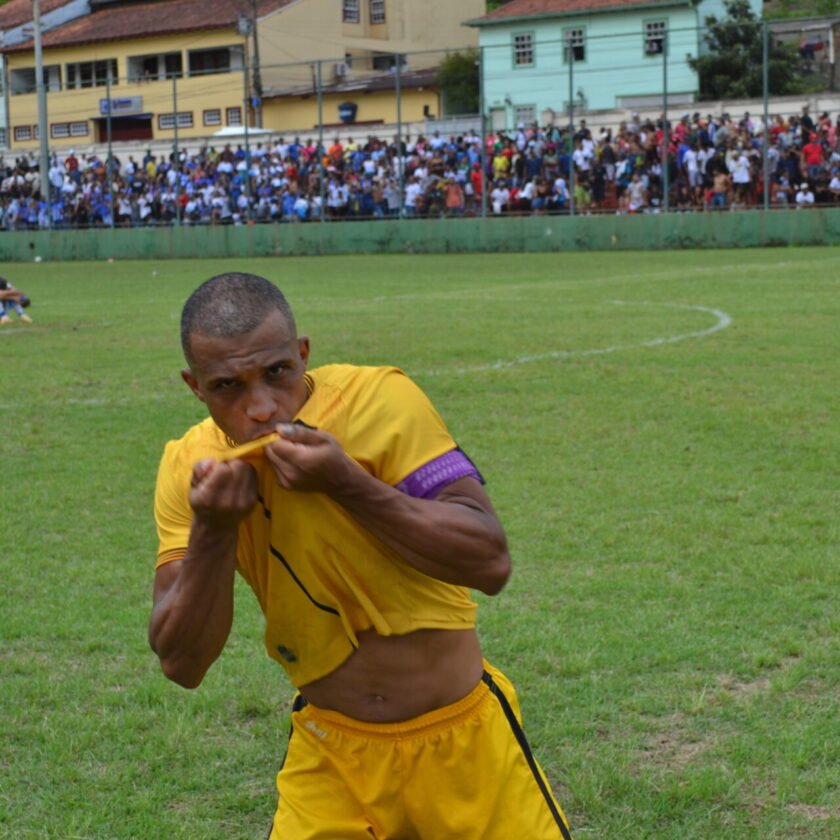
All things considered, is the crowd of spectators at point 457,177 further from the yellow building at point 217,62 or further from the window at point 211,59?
the window at point 211,59

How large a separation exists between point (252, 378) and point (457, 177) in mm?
33973

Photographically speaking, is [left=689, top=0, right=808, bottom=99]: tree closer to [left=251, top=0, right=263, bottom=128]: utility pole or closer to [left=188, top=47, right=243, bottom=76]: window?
[left=251, top=0, right=263, bottom=128]: utility pole

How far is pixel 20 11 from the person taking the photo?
263 feet

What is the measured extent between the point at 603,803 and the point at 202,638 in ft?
5.66

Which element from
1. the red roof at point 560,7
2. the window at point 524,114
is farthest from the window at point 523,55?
the red roof at point 560,7

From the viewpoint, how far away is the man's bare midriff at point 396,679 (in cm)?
264

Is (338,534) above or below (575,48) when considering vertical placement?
below

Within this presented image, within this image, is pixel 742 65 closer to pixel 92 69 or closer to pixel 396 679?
pixel 92 69

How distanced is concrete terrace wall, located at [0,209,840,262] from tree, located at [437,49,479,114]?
19894 millimetres

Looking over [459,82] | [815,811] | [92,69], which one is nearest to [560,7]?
[459,82]

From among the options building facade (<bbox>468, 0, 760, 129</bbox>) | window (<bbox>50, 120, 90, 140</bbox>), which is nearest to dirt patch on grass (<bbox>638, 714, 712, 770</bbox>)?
building facade (<bbox>468, 0, 760, 129</bbox>)

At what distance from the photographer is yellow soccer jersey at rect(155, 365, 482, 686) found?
8.17ft

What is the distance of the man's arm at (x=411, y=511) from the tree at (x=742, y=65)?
3679cm

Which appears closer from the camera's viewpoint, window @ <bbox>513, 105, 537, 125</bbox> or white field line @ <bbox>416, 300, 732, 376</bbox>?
white field line @ <bbox>416, 300, 732, 376</bbox>
